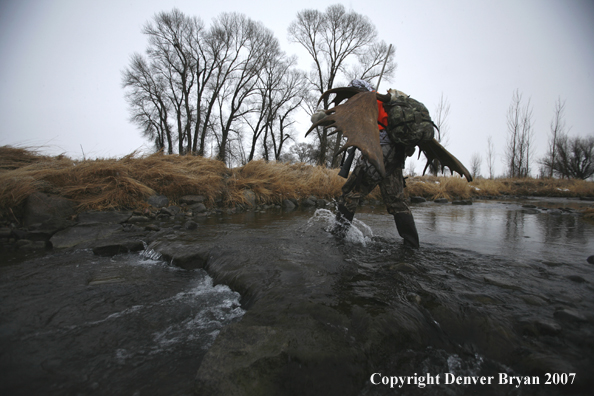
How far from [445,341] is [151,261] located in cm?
265

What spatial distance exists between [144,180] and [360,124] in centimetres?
534

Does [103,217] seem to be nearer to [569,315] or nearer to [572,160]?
[569,315]

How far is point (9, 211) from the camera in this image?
359cm

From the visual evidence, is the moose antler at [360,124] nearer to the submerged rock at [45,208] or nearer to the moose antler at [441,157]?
the moose antler at [441,157]

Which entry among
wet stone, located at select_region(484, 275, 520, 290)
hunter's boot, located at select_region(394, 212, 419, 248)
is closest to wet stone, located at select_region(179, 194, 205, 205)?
hunter's boot, located at select_region(394, 212, 419, 248)

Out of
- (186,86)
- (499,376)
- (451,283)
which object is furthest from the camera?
(186,86)

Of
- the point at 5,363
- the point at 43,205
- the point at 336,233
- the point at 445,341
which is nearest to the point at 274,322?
the point at 445,341

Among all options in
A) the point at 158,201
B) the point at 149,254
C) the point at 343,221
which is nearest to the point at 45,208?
the point at 158,201

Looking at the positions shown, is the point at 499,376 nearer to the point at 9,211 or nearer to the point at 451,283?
the point at 451,283

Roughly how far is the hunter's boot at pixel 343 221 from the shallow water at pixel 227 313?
66 centimetres

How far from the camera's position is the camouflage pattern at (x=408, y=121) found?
2.63 meters

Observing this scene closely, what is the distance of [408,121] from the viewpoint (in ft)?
8.64

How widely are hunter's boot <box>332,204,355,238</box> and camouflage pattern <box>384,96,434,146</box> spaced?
43.5 inches

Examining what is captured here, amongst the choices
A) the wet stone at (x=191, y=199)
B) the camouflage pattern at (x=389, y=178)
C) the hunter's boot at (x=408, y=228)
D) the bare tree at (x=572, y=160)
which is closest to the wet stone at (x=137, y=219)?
the wet stone at (x=191, y=199)
